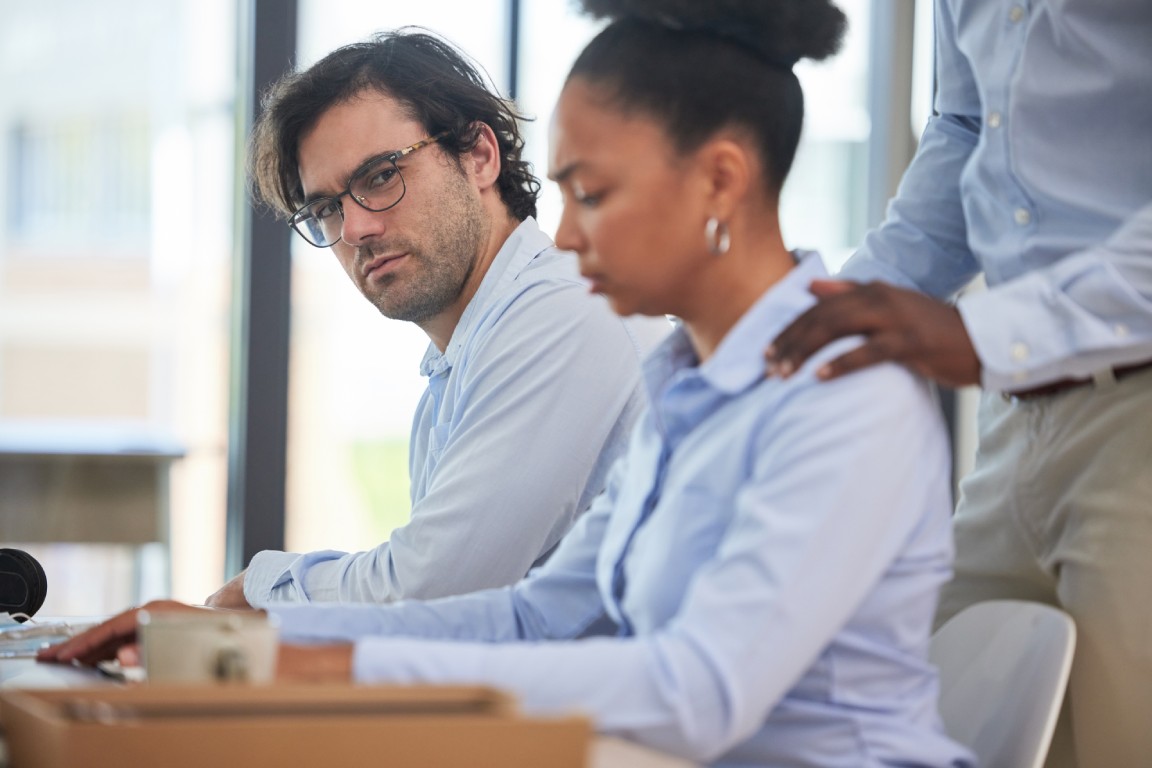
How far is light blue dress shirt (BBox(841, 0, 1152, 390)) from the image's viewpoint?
4.10 feet

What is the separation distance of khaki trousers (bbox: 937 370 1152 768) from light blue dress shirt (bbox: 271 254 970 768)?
0.87 ft

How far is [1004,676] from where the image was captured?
4.24 feet

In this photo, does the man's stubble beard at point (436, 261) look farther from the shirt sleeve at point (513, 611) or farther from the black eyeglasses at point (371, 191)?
the shirt sleeve at point (513, 611)

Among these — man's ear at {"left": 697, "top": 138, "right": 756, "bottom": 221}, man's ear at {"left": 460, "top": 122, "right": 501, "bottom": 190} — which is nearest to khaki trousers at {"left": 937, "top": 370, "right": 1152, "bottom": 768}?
man's ear at {"left": 697, "top": 138, "right": 756, "bottom": 221}

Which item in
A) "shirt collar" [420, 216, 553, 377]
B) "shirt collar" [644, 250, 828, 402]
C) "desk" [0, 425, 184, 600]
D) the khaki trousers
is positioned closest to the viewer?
"shirt collar" [644, 250, 828, 402]

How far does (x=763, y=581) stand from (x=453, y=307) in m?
1.24

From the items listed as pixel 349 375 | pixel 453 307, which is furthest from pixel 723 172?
pixel 349 375

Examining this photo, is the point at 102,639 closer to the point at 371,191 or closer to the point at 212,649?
the point at 212,649

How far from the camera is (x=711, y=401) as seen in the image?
121cm

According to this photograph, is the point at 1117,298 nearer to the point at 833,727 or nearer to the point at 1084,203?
the point at 1084,203

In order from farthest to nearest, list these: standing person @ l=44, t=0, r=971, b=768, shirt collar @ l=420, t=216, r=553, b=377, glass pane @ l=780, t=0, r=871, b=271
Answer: glass pane @ l=780, t=0, r=871, b=271
shirt collar @ l=420, t=216, r=553, b=377
standing person @ l=44, t=0, r=971, b=768

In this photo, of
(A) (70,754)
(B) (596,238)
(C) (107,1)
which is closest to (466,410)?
(B) (596,238)

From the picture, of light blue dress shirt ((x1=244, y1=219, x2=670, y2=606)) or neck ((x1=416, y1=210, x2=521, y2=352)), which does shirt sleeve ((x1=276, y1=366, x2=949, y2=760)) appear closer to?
light blue dress shirt ((x1=244, y1=219, x2=670, y2=606))

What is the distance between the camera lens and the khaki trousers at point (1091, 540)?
52.3 inches
